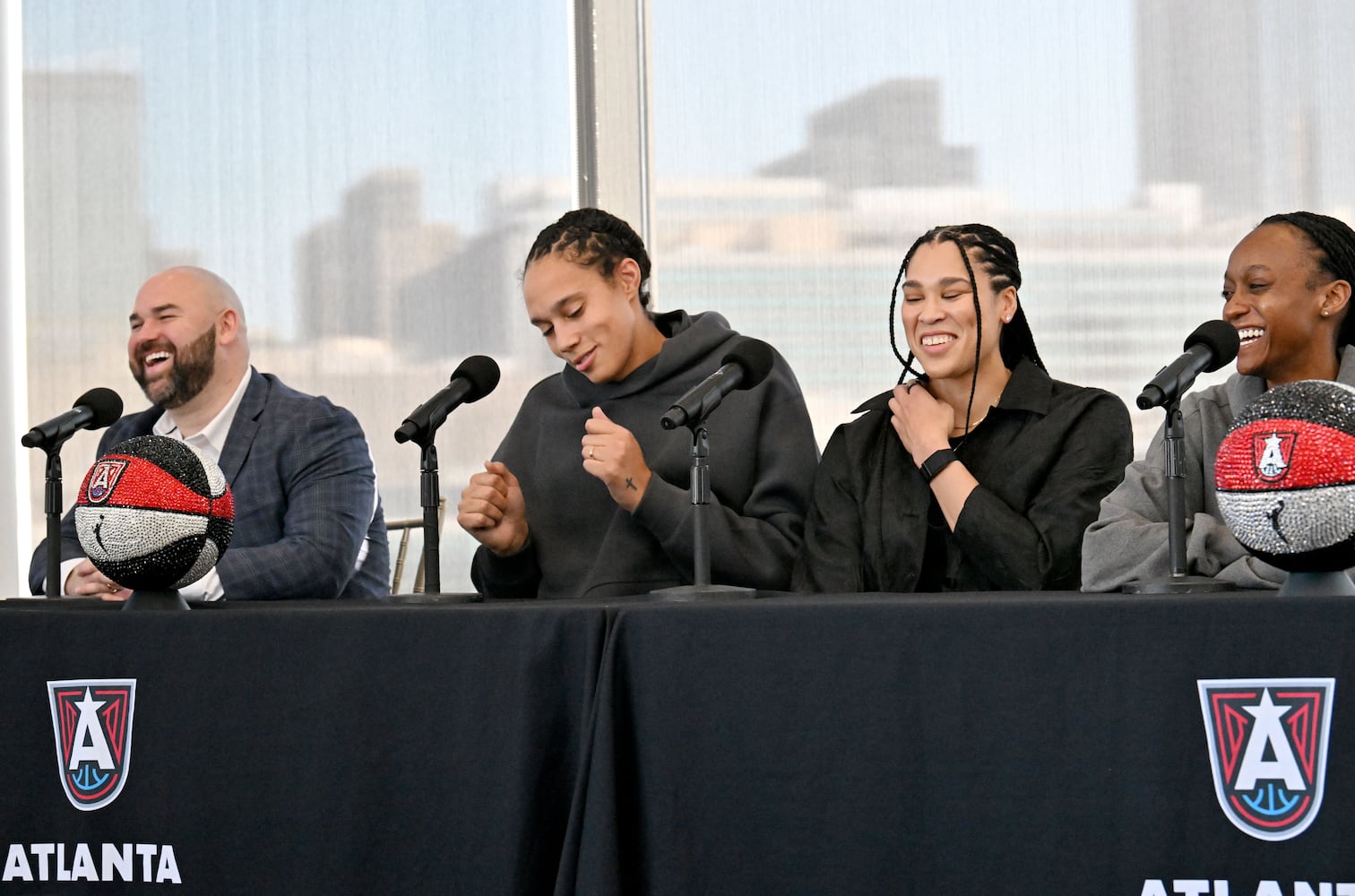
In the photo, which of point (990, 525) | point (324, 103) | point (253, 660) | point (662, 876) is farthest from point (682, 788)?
point (324, 103)

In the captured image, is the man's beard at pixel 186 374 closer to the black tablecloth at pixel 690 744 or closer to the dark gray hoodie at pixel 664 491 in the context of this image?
the dark gray hoodie at pixel 664 491

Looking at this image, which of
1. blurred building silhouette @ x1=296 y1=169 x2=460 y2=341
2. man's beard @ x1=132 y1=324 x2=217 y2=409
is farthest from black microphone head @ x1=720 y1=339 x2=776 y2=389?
blurred building silhouette @ x1=296 y1=169 x2=460 y2=341

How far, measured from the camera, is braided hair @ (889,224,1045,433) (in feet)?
7.80

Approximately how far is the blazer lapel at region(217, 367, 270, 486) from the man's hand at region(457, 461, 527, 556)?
0.53 meters

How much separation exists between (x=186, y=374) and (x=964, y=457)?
152 cm

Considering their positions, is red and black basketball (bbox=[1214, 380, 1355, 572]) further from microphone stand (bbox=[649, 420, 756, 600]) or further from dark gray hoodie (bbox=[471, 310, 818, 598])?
dark gray hoodie (bbox=[471, 310, 818, 598])

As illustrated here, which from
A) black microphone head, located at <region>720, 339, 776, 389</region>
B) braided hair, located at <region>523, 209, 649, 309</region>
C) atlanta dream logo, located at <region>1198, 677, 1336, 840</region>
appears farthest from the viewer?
braided hair, located at <region>523, 209, 649, 309</region>

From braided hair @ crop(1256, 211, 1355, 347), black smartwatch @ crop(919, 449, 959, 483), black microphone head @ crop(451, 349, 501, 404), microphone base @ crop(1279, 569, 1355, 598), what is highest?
Answer: braided hair @ crop(1256, 211, 1355, 347)

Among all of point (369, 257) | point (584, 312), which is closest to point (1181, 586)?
point (584, 312)

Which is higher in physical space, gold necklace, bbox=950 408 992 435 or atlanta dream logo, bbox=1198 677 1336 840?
gold necklace, bbox=950 408 992 435

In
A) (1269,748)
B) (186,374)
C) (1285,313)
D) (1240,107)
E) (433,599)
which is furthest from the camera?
(1240,107)

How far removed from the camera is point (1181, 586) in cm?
167

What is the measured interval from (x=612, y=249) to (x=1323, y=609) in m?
1.55

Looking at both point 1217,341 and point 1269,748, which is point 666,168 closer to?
point 1217,341
